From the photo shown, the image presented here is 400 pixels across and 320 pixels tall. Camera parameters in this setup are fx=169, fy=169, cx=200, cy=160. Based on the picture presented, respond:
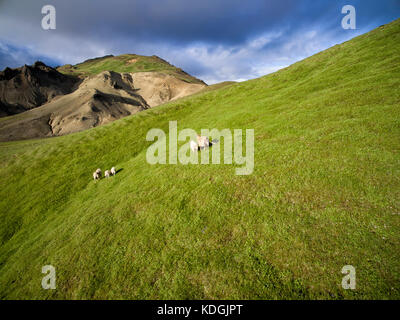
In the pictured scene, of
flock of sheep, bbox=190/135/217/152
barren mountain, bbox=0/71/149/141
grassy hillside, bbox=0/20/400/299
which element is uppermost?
barren mountain, bbox=0/71/149/141

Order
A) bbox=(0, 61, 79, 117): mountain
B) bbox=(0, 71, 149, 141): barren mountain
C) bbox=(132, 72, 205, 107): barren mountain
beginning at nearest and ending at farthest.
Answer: bbox=(0, 71, 149, 141): barren mountain → bbox=(0, 61, 79, 117): mountain → bbox=(132, 72, 205, 107): barren mountain

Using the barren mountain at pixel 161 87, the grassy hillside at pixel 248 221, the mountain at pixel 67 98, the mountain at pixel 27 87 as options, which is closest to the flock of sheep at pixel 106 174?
the grassy hillside at pixel 248 221

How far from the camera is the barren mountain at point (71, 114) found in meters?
87.4

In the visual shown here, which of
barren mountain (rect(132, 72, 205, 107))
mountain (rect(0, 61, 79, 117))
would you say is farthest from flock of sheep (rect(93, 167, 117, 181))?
mountain (rect(0, 61, 79, 117))

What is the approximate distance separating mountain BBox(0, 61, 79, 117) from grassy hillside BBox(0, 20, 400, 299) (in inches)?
6502

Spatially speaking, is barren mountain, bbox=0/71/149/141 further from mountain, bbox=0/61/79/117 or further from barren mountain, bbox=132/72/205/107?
mountain, bbox=0/61/79/117

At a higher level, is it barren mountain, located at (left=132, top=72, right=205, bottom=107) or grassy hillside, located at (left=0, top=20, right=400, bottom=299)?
barren mountain, located at (left=132, top=72, right=205, bottom=107)

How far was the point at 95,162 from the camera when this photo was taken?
89.9 ft

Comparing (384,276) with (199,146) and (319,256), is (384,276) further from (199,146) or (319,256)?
(199,146)

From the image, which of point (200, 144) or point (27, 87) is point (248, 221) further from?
point (27, 87)

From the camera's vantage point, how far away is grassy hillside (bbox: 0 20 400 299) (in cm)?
692

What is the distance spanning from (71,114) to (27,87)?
86062mm
